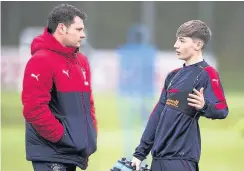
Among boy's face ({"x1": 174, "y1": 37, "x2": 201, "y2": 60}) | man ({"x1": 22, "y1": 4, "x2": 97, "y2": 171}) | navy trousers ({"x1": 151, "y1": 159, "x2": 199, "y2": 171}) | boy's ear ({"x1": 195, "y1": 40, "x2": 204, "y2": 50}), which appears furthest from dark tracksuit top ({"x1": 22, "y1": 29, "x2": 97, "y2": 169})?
boy's ear ({"x1": 195, "y1": 40, "x2": 204, "y2": 50})

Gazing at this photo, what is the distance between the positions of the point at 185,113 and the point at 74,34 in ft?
2.77

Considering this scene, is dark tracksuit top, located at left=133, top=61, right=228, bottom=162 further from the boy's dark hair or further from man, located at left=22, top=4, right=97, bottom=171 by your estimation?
man, located at left=22, top=4, right=97, bottom=171

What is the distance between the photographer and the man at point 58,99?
4.60m

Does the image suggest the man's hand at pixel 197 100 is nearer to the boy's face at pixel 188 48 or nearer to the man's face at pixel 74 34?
the boy's face at pixel 188 48

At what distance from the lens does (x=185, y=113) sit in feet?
15.0

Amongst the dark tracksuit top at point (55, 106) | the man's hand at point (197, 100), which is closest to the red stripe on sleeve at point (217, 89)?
the man's hand at point (197, 100)

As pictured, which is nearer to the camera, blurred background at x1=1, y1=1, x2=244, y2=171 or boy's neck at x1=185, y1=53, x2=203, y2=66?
boy's neck at x1=185, y1=53, x2=203, y2=66

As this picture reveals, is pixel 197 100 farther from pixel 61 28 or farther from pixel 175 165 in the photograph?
pixel 61 28

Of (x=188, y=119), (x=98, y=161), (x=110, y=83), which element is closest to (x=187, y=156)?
(x=188, y=119)

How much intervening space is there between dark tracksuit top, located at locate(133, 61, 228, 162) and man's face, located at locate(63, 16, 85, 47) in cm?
64

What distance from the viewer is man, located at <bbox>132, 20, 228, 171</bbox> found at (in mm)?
4562

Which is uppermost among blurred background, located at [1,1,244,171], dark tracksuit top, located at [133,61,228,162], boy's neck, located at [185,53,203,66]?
boy's neck, located at [185,53,203,66]

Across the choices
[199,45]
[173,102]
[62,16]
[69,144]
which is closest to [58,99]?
[69,144]

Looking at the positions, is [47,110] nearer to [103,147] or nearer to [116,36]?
[103,147]
